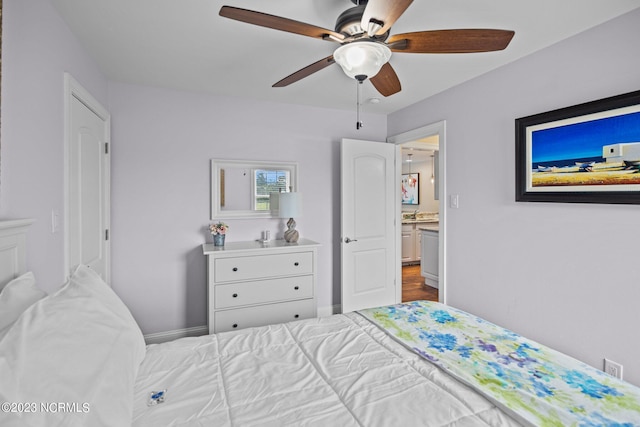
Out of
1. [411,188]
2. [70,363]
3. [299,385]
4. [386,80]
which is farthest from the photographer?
[411,188]

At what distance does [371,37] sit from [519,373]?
1.61 m

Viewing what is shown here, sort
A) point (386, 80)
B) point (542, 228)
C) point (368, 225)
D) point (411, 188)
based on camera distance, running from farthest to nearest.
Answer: point (411, 188)
point (368, 225)
point (542, 228)
point (386, 80)

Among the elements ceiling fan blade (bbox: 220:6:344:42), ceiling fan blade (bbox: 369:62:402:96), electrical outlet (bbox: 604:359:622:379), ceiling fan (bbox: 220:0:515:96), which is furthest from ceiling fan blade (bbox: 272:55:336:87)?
electrical outlet (bbox: 604:359:622:379)

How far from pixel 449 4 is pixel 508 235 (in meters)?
1.72

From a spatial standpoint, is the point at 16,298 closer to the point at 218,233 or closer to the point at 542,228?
the point at 218,233

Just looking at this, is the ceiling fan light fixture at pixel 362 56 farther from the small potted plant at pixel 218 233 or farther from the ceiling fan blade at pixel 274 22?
the small potted plant at pixel 218 233

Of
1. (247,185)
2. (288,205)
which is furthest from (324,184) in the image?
(247,185)

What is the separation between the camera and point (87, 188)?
7.73ft

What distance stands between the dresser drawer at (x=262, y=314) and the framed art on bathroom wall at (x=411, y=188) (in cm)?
501

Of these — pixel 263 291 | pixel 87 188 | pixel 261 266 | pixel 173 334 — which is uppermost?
pixel 87 188

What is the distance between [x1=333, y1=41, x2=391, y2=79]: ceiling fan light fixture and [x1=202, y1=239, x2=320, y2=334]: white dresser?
1839mm

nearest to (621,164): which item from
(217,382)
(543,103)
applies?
(543,103)

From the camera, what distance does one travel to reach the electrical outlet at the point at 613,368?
76.3 inches

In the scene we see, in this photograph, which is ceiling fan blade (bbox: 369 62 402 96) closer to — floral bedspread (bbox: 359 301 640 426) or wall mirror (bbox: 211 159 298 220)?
floral bedspread (bbox: 359 301 640 426)
